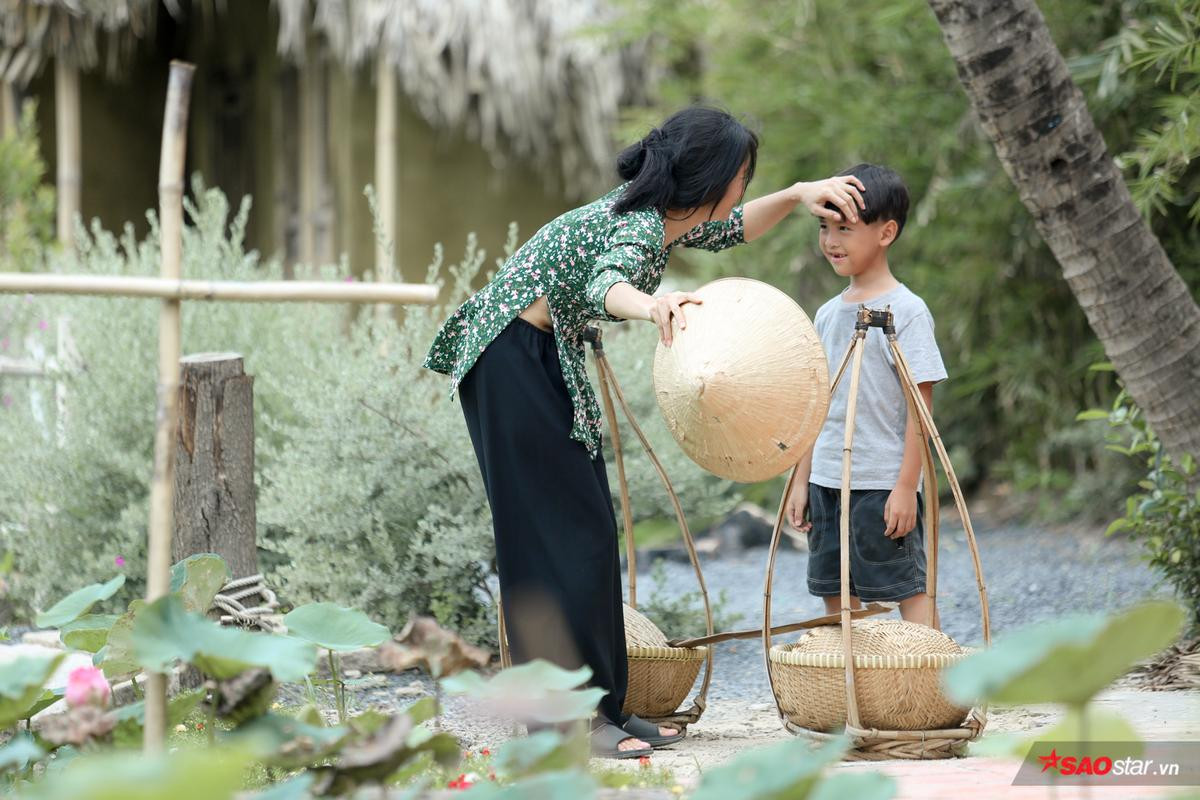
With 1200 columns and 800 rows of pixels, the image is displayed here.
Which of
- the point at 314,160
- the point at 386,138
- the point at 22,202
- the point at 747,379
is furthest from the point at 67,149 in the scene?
the point at 747,379

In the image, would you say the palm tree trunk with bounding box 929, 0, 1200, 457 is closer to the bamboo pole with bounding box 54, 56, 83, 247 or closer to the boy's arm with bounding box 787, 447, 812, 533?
the boy's arm with bounding box 787, 447, 812, 533

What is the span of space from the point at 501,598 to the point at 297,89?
7.16 meters

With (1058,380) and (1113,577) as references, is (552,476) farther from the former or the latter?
(1058,380)

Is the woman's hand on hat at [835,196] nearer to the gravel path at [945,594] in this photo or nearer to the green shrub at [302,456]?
the gravel path at [945,594]

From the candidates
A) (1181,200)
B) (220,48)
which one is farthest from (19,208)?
(1181,200)

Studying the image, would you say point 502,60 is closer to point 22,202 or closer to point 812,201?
Result: point 22,202

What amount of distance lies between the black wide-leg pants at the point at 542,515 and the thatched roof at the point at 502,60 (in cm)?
506

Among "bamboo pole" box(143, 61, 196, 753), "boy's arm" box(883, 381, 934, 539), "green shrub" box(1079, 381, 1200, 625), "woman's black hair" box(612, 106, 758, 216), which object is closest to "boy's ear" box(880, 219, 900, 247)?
"boy's arm" box(883, 381, 934, 539)

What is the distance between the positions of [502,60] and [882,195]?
4988mm

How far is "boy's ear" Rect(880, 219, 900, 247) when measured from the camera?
9.96 ft

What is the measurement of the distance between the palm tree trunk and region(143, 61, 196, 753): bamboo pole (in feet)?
7.02

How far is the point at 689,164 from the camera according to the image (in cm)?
268

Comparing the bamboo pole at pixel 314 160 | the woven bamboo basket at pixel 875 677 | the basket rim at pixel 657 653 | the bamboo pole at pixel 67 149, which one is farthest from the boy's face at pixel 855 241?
the bamboo pole at pixel 314 160

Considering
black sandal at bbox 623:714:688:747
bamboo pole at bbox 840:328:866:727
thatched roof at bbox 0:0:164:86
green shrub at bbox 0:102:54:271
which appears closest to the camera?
bamboo pole at bbox 840:328:866:727
